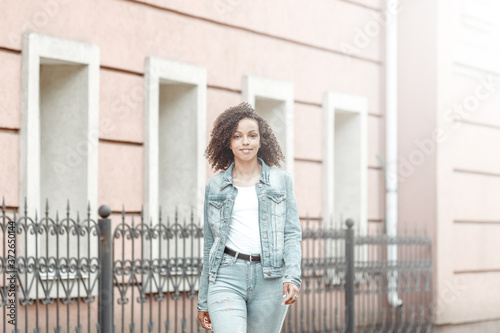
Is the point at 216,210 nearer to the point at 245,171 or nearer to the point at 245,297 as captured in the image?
the point at 245,171

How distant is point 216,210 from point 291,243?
466mm

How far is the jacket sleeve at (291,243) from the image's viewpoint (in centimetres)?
494

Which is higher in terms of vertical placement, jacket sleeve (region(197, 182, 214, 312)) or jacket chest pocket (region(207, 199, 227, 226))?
jacket chest pocket (region(207, 199, 227, 226))

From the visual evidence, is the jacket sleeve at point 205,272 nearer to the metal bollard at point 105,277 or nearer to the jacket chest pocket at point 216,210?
the jacket chest pocket at point 216,210

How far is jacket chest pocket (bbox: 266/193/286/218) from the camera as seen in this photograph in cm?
504

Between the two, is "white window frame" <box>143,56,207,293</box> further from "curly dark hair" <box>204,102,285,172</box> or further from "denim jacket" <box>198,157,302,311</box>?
"denim jacket" <box>198,157,302,311</box>

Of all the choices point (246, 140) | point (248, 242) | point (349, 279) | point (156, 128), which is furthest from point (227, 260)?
point (349, 279)

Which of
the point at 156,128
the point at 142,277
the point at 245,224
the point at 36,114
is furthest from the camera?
the point at 156,128

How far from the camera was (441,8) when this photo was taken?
40.0 ft

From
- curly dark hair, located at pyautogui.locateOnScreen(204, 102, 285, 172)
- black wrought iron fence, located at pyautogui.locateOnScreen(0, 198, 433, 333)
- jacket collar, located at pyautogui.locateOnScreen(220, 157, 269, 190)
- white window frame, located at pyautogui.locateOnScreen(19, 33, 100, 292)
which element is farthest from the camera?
white window frame, located at pyautogui.locateOnScreen(19, 33, 100, 292)

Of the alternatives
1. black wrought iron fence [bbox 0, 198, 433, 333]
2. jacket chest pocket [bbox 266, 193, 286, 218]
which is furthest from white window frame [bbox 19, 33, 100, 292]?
jacket chest pocket [bbox 266, 193, 286, 218]

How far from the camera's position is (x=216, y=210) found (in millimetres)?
5078

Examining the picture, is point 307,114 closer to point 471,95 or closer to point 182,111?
point 182,111

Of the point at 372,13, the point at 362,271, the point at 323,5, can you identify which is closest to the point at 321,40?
the point at 323,5
